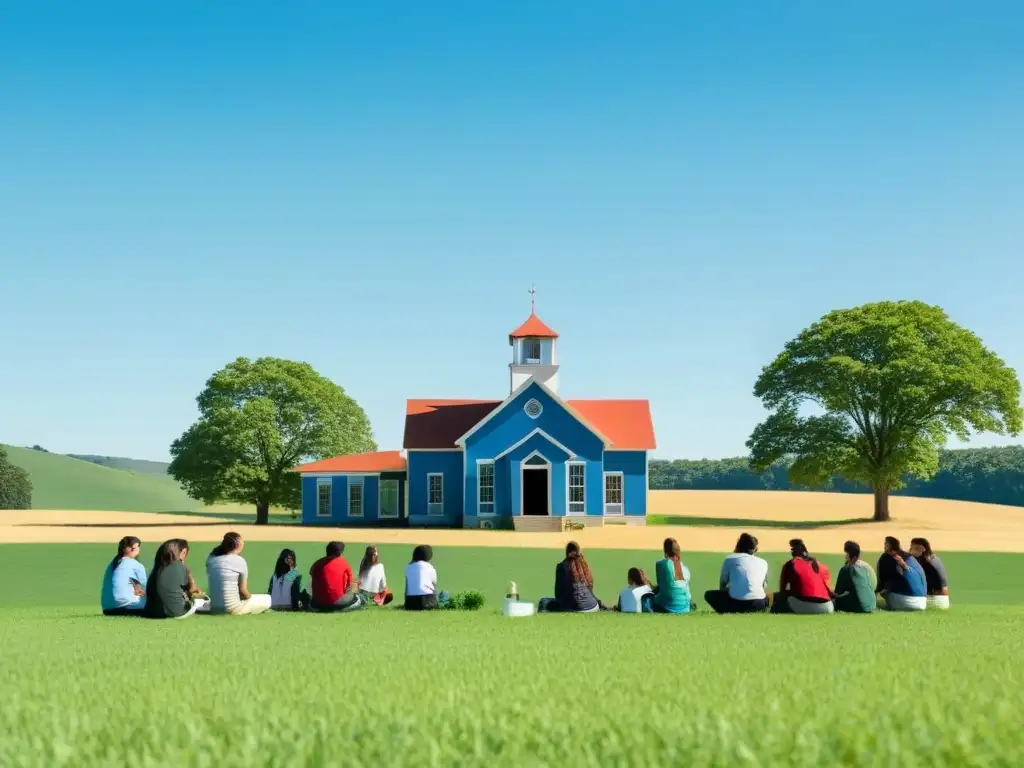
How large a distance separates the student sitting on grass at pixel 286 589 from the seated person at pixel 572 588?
3919mm

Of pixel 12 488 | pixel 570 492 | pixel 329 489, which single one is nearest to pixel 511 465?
pixel 570 492

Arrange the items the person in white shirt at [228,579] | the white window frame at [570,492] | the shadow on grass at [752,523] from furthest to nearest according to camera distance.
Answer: the shadow on grass at [752,523], the white window frame at [570,492], the person in white shirt at [228,579]

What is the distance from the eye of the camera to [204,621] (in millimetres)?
14195

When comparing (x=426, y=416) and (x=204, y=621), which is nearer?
(x=204, y=621)

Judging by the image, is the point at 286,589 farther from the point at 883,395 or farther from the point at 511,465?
the point at 883,395

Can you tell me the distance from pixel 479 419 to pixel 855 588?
150 feet

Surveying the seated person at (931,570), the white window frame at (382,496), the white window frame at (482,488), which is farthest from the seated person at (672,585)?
the white window frame at (382,496)

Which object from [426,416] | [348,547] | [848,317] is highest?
[848,317]

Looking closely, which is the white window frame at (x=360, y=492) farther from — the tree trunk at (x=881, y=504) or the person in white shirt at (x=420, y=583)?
the person in white shirt at (x=420, y=583)

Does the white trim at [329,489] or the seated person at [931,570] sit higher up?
the white trim at [329,489]

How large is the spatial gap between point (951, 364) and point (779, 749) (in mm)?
60685

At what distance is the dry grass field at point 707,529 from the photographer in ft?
144

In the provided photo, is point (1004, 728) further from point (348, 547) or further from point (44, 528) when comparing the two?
point (44, 528)

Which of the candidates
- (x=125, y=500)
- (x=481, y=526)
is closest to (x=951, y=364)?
(x=481, y=526)
